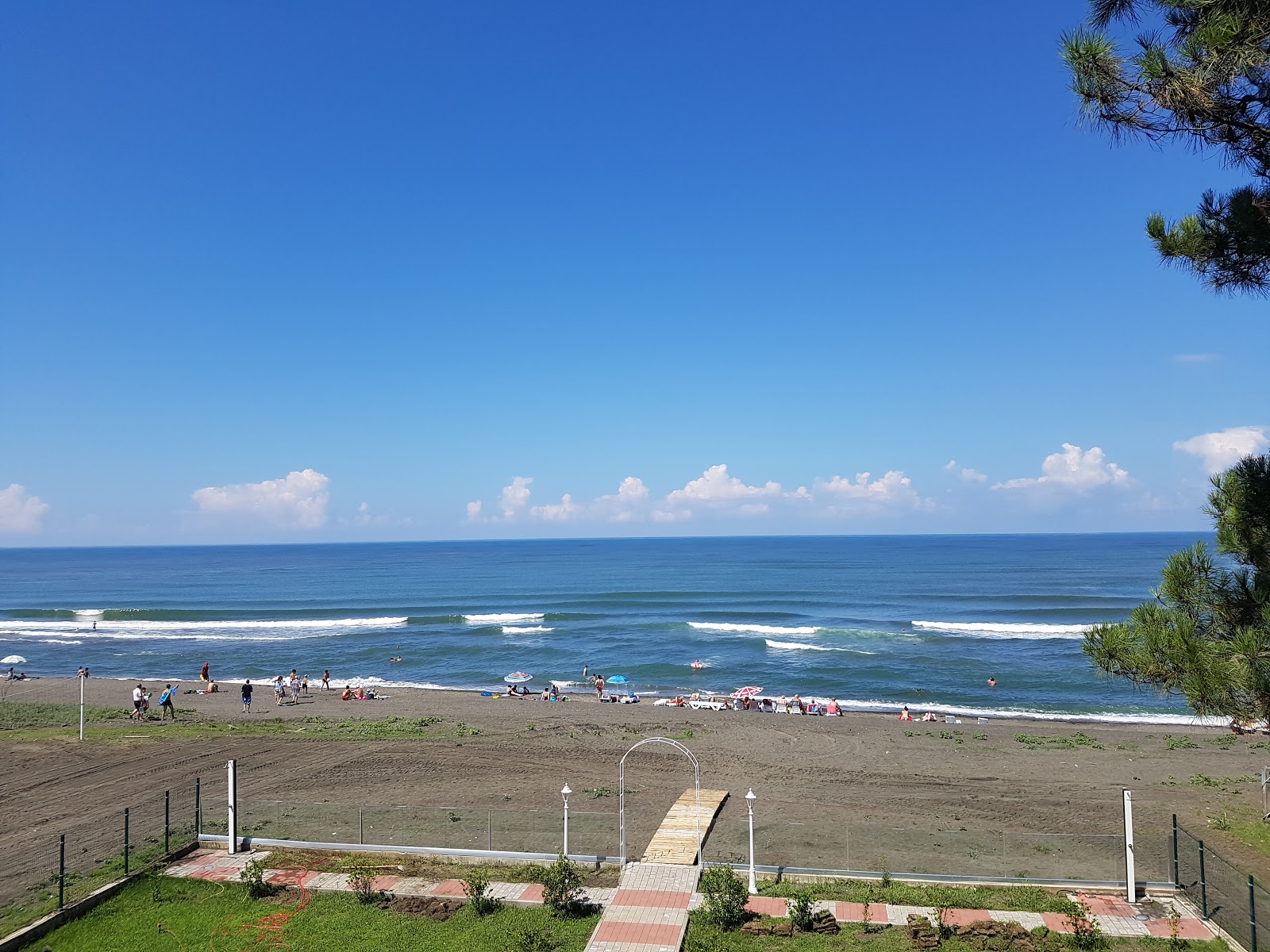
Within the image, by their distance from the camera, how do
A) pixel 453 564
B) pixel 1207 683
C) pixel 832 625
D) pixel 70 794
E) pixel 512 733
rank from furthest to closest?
pixel 453 564 → pixel 832 625 → pixel 512 733 → pixel 70 794 → pixel 1207 683

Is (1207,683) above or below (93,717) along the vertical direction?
above

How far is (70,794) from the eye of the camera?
19094 millimetres

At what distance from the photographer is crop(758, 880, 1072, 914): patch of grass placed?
1240cm

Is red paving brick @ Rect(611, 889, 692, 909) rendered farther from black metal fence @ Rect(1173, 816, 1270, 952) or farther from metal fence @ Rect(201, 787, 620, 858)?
black metal fence @ Rect(1173, 816, 1270, 952)

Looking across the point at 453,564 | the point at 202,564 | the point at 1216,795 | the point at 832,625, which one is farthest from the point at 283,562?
the point at 1216,795

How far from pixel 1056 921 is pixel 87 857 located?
54.1 ft

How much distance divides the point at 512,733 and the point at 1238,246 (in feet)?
78.9

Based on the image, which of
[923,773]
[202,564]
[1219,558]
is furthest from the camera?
[202,564]

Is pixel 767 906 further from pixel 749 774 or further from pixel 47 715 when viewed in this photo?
pixel 47 715

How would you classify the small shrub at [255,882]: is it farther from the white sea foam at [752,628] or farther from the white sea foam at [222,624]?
the white sea foam at [222,624]

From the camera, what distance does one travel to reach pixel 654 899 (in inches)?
497

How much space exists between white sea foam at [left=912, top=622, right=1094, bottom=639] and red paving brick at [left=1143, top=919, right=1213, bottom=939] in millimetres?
45064

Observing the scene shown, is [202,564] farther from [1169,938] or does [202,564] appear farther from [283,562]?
[1169,938]

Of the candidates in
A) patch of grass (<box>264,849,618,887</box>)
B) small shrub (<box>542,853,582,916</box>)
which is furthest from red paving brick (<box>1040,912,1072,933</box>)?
small shrub (<box>542,853,582,916</box>)
